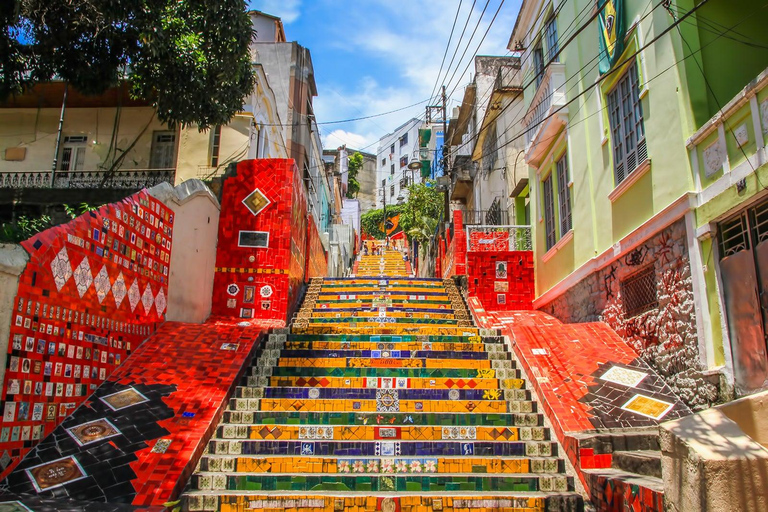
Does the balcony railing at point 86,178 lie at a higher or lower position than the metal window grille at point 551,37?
lower

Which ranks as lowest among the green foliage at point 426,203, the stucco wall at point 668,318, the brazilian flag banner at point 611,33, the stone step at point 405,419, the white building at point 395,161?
the stone step at point 405,419

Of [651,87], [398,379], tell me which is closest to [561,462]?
[398,379]

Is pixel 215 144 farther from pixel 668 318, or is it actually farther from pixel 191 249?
pixel 668 318

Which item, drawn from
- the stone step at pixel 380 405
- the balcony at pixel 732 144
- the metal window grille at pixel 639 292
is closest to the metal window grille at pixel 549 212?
the metal window grille at pixel 639 292

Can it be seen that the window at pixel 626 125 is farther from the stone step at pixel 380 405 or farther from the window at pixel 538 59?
the window at pixel 538 59

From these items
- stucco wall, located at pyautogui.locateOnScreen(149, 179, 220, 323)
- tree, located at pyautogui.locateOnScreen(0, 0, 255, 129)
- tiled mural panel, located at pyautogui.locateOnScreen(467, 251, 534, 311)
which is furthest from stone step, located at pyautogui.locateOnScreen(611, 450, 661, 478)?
tiled mural panel, located at pyautogui.locateOnScreen(467, 251, 534, 311)

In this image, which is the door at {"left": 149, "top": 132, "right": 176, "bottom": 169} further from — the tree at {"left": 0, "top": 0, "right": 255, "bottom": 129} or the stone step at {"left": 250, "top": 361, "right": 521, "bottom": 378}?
the stone step at {"left": 250, "top": 361, "right": 521, "bottom": 378}

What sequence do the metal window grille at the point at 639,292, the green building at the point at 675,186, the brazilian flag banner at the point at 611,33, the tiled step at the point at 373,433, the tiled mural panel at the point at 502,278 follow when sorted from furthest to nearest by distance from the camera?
the tiled mural panel at the point at 502,278
the brazilian flag banner at the point at 611,33
the metal window grille at the point at 639,292
the tiled step at the point at 373,433
the green building at the point at 675,186

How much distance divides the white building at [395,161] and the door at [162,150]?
42.8 metres

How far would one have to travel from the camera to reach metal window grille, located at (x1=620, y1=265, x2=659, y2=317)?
7527 millimetres

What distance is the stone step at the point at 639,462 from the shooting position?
4.91 meters

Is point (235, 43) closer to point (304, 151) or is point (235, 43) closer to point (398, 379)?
point (398, 379)

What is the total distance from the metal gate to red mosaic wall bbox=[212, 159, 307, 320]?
7222 millimetres

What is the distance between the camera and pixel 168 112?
29.7 feet
